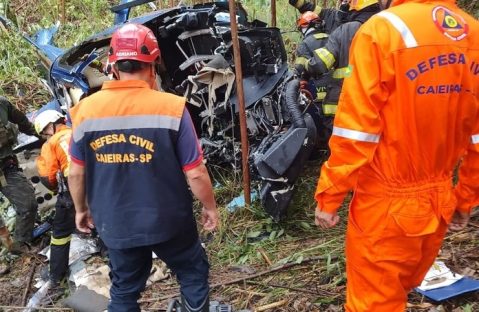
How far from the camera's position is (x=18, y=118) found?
15.1 ft

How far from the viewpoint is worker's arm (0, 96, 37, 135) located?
4.44 meters

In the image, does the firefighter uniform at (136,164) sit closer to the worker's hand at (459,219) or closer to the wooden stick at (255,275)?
the wooden stick at (255,275)

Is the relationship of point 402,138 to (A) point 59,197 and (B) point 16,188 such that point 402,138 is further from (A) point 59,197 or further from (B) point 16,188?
(B) point 16,188

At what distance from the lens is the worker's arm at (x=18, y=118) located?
4.44m

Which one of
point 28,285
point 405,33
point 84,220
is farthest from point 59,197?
point 405,33

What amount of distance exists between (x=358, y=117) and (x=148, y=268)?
1473 mm

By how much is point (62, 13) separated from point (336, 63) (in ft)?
23.1

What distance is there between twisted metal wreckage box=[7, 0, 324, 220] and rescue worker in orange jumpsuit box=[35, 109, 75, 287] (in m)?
1.10

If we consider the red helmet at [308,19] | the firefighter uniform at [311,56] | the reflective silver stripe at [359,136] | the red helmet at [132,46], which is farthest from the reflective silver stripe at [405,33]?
the red helmet at [308,19]

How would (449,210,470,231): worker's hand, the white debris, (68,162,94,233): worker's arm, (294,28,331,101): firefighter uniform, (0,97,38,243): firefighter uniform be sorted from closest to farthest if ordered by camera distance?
(449,210,470,231): worker's hand, (68,162,94,233): worker's arm, the white debris, (294,28,331,101): firefighter uniform, (0,97,38,243): firefighter uniform

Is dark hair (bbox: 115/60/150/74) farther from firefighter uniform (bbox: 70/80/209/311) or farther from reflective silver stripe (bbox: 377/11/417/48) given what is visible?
reflective silver stripe (bbox: 377/11/417/48)

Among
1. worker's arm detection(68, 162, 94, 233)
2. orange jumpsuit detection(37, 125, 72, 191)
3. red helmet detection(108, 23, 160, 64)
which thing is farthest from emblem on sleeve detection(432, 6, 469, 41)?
orange jumpsuit detection(37, 125, 72, 191)

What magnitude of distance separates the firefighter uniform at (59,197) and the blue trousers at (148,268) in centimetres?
134

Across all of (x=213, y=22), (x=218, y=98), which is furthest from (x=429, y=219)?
(x=213, y=22)
